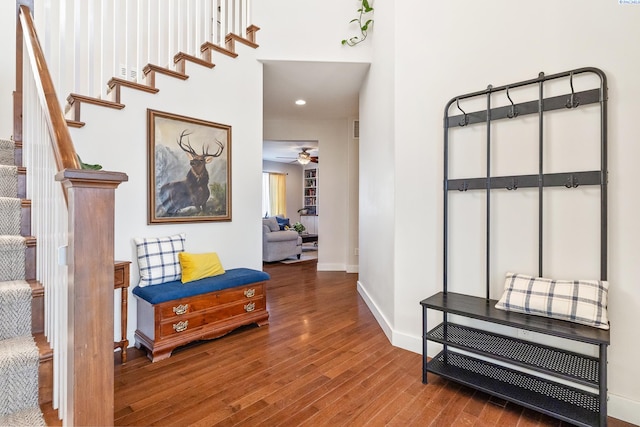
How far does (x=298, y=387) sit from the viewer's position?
1980mm

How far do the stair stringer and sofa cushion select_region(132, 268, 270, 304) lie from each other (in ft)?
0.98

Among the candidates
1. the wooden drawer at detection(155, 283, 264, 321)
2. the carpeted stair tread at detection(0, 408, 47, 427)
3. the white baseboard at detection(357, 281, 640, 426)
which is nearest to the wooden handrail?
the carpeted stair tread at detection(0, 408, 47, 427)

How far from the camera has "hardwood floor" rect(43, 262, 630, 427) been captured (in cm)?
170

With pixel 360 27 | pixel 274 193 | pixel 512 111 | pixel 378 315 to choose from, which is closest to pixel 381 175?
pixel 512 111

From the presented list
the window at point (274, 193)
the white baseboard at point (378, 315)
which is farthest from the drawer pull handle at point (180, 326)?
the window at point (274, 193)

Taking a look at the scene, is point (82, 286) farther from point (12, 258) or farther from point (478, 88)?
point (478, 88)

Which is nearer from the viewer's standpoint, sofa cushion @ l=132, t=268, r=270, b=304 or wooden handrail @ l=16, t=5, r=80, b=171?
wooden handrail @ l=16, t=5, r=80, b=171

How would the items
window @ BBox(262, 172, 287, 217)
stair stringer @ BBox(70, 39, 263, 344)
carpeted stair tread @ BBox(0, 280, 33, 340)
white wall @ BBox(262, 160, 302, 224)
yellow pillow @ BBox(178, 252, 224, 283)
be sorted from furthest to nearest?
white wall @ BBox(262, 160, 302, 224), window @ BBox(262, 172, 287, 217), yellow pillow @ BBox(178, 252, 224, 283), stair stringer @ BBox(70, 39, 263, 344), carpeted stair tread @ BBox(0, 280, 33, 340)

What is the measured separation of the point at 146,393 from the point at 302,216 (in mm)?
9032

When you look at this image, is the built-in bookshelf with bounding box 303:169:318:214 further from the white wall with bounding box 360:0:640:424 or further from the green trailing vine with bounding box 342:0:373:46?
the white wall with bounding box 360:0:640:424

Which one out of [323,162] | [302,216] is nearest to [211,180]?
[323,162]

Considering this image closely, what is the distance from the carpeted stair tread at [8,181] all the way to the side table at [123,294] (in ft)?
2.38

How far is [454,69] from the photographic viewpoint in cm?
230

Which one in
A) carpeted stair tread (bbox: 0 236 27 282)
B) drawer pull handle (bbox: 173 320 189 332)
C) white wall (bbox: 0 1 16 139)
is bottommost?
drawer pull handle (bbox: 173 320 189 332)
